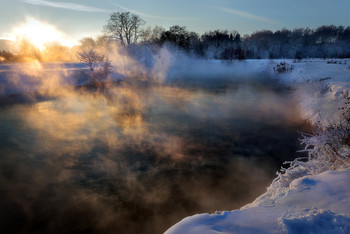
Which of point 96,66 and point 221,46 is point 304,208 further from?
point 221,46

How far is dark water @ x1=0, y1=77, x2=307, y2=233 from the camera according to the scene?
199 inches

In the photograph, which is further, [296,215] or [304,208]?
[304,208]

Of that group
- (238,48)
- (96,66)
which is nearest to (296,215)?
(96,66)

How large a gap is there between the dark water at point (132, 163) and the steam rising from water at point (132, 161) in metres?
0.03

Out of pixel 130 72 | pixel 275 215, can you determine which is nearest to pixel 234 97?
pixel 275 215

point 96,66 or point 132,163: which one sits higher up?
point 96,66

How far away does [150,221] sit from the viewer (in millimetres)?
4812

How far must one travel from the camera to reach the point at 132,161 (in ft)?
24.6

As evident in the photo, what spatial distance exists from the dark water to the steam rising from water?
1.2 inches

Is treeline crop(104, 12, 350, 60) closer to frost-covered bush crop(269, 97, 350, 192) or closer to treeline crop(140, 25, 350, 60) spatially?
treeline crop(140, 25, 350, 60)

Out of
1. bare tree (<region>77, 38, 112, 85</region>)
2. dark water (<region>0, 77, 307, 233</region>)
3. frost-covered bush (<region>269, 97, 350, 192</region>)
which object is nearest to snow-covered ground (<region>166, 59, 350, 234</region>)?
frost-covered bush (<region>269, 97, 350, 192</region>)

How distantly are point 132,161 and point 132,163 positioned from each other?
0.15m

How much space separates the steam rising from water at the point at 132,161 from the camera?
5090 millimetres

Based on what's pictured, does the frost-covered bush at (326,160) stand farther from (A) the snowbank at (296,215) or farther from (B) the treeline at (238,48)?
(B) the treeline at (238,48)
